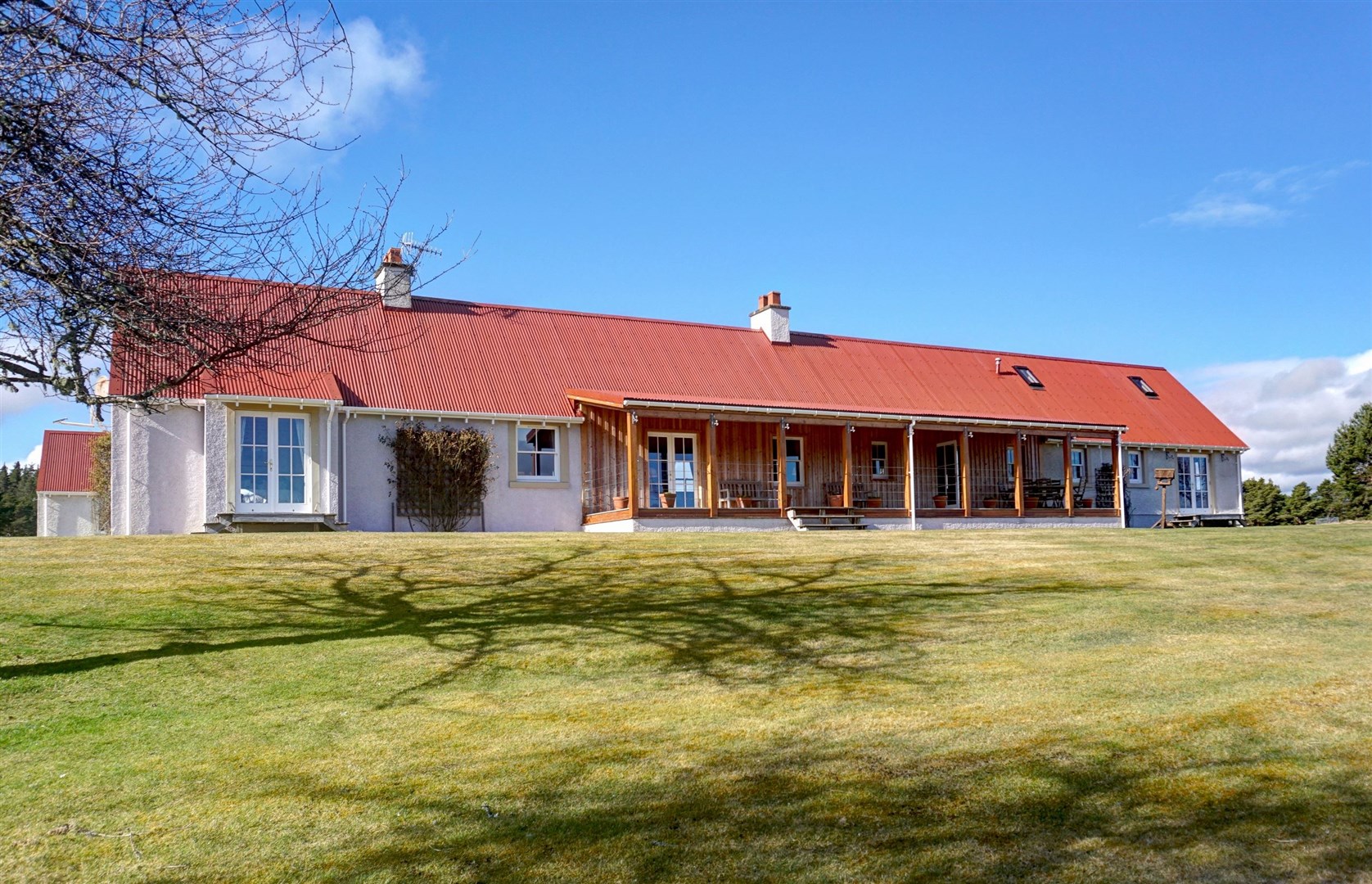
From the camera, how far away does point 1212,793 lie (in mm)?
6043

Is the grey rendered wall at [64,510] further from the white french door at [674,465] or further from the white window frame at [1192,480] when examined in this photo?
the white window frame at [1192,480]

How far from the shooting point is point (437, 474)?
2320cm

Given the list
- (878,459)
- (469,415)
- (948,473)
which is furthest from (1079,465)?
(469,415)

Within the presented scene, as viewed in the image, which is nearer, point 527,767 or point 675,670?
point 527,767

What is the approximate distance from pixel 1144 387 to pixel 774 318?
14895 mm

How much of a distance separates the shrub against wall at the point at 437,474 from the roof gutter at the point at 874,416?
4015 mm

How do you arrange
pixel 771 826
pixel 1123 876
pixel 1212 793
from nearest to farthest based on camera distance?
pixel 1123 876
pixel 771 826
pixel 1212 793

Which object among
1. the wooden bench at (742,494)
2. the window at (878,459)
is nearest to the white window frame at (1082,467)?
the window at (878,459)

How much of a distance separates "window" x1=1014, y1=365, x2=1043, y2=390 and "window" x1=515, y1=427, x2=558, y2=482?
55.5 ft

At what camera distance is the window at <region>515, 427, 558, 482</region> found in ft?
81.1

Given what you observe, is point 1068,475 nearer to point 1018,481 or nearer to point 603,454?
point 1018,481

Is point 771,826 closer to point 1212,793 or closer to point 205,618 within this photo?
point 1212,793

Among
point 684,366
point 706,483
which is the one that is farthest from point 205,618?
point 684,366

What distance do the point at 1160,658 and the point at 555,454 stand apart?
17.2 metres
